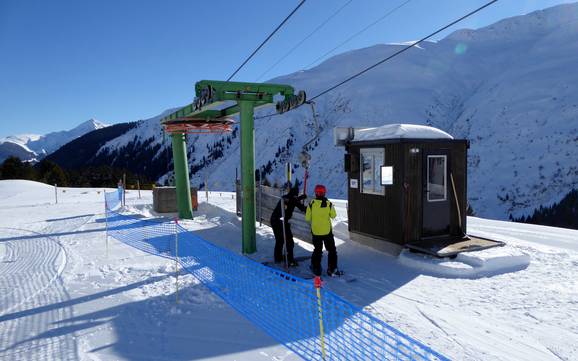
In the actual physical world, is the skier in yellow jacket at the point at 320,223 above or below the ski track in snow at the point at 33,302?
above

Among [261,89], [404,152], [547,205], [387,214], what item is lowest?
[547,205]

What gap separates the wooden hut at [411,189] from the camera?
899 centimetres

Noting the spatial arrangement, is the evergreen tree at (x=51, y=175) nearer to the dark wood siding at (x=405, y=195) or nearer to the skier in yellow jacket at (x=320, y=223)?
the dark wood siding at (x=405, y=195)

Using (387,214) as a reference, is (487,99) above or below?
above

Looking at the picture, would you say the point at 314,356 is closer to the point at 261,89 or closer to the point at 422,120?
the point at 261,89

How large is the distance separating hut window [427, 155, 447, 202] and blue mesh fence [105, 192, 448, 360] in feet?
14.6

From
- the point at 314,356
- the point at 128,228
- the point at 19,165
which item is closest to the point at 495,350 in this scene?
the point at 314,356

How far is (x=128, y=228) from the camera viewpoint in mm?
13578

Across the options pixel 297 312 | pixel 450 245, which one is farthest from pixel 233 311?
pixel 450 245

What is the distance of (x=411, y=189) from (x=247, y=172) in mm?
3853

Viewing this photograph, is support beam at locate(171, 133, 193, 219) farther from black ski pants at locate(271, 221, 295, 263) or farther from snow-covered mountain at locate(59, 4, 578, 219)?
snow-covered mountain at locate(59, 4, 578, 219)

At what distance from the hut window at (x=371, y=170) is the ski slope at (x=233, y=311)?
155 cm

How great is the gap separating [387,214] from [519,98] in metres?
81.1

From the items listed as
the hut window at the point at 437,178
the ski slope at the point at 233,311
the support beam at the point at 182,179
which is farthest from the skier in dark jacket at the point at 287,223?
the support beam at the point at 182,179
